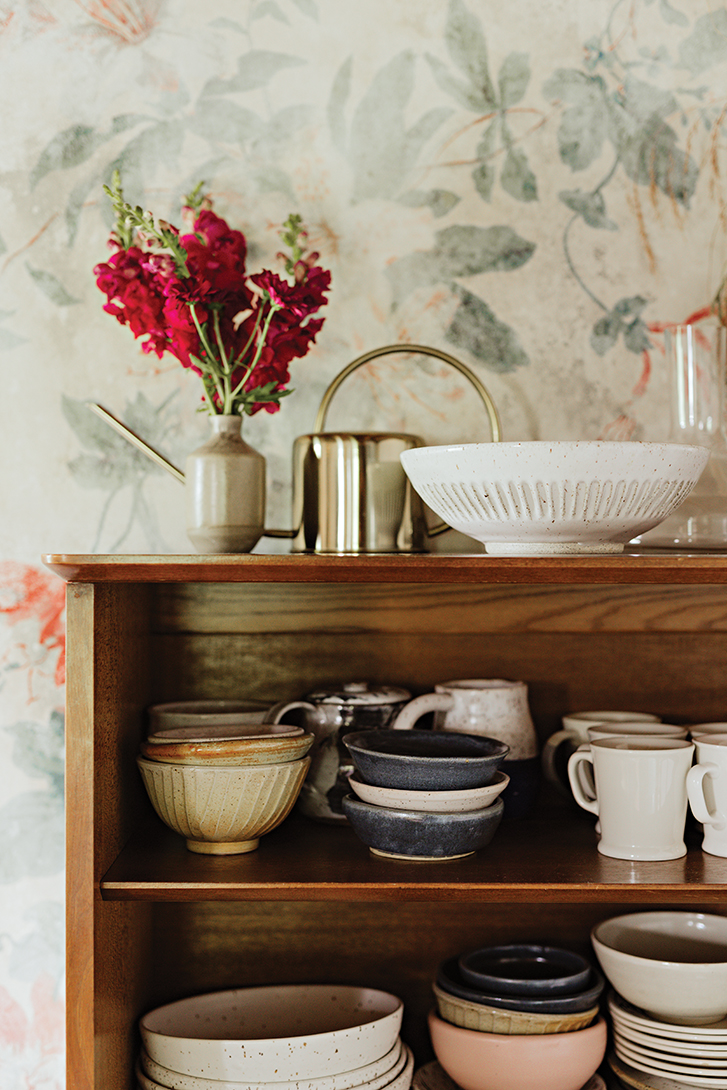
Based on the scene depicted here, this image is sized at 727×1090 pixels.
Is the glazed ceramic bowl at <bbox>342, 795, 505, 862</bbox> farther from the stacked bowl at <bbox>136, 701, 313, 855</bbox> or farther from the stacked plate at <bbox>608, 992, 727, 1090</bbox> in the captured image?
the stacked plate at <bbox>608, 992, 727, 1090</bbox>

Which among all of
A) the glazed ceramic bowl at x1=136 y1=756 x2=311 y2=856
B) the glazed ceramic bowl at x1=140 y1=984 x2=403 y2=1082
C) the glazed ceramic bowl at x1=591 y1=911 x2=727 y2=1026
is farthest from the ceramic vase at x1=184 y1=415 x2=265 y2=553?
the glazed ceramic bowl at x1=591 y1=911 x2=727 y2=1026

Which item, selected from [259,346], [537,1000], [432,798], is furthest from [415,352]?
[537,1000]

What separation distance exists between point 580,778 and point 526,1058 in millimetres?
308

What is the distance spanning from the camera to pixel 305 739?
957mm

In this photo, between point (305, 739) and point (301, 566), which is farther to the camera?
point (305, 739)

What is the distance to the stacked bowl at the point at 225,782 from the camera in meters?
0.91

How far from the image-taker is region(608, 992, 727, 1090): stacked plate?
962 mm

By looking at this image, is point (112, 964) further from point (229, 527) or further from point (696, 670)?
point (696, 670)

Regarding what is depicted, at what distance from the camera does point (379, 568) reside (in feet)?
2.75

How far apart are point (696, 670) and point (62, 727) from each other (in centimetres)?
87

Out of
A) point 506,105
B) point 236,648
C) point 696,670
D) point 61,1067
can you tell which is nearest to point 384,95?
point 506,105

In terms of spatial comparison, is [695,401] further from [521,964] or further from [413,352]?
[521,964]

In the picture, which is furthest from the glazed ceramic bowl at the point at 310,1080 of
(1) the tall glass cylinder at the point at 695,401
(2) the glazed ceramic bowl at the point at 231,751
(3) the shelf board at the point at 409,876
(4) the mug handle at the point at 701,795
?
(1) the tall glass cylinder at the point at 695,401

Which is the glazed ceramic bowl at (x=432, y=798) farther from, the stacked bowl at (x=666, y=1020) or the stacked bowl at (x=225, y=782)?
the stacked bowl at (x=666, y=1020)
